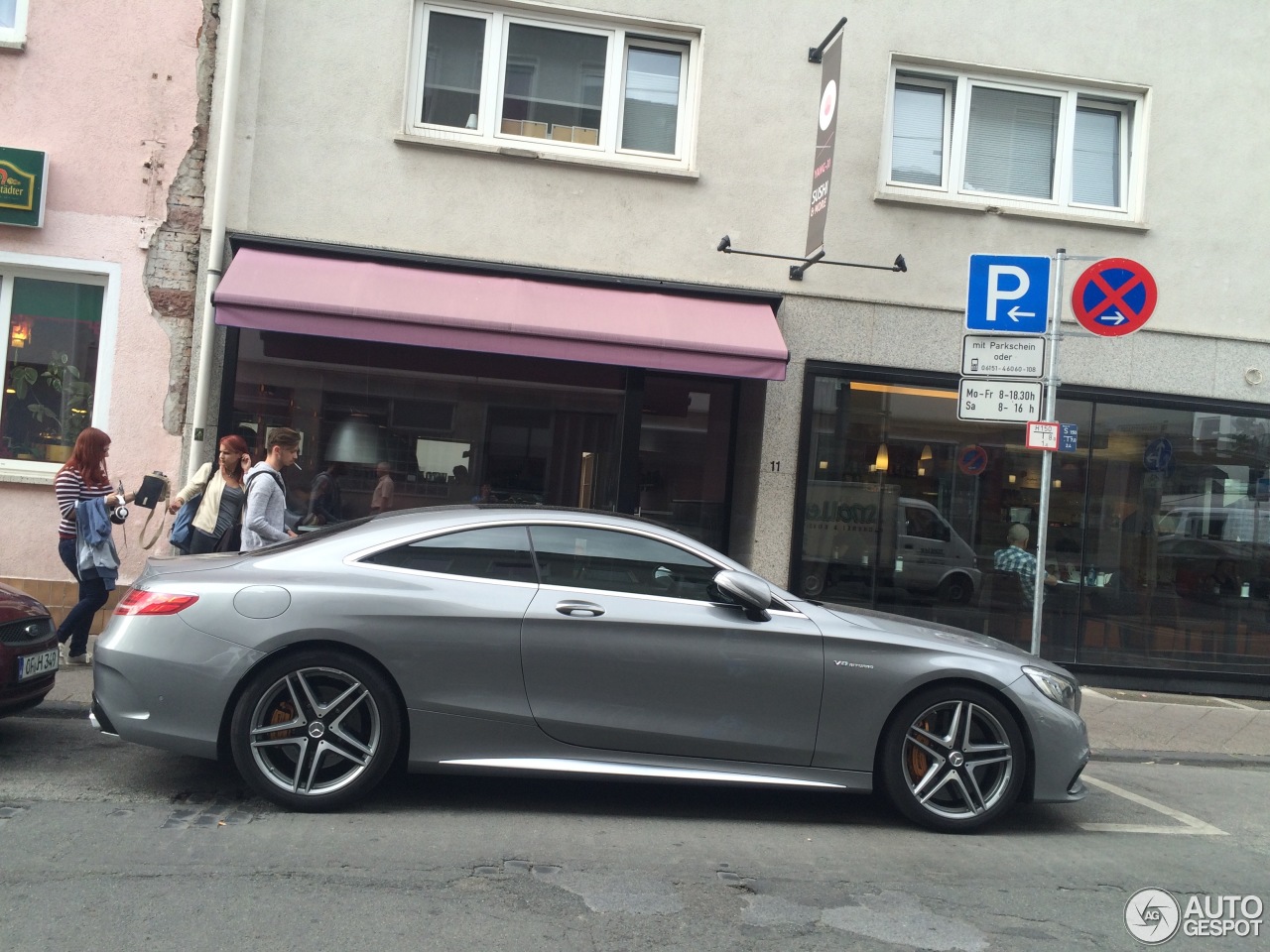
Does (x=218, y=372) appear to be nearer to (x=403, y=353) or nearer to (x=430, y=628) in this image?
(x=403, y=353)

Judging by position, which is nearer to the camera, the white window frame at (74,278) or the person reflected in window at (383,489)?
the white window frame at (74,278)

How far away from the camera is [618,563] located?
552 cm

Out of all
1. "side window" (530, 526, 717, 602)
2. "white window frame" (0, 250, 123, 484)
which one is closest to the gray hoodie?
"white window frame" (0, 250, 123, 484)

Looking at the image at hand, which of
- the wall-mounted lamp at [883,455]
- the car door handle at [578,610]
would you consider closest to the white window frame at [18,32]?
the car door handle at [578,610]

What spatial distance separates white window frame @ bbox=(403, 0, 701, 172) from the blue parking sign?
10.7 ft

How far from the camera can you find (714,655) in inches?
211

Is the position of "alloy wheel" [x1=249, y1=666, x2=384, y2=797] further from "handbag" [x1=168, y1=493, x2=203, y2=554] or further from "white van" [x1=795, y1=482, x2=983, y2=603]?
"white van" [x1=795, y1=482, x2=983, y2=603]

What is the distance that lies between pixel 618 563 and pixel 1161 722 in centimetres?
596

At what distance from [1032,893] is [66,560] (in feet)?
22.6

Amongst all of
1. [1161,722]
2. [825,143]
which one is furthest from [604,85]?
[1161,722]

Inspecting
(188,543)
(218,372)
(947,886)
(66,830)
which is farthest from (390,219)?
(947,886)

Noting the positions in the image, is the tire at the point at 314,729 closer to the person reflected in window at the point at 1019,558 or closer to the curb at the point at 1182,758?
the curb at the point at 1182,758

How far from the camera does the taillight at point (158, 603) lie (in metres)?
5.12

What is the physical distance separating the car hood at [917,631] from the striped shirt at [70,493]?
547 cm
